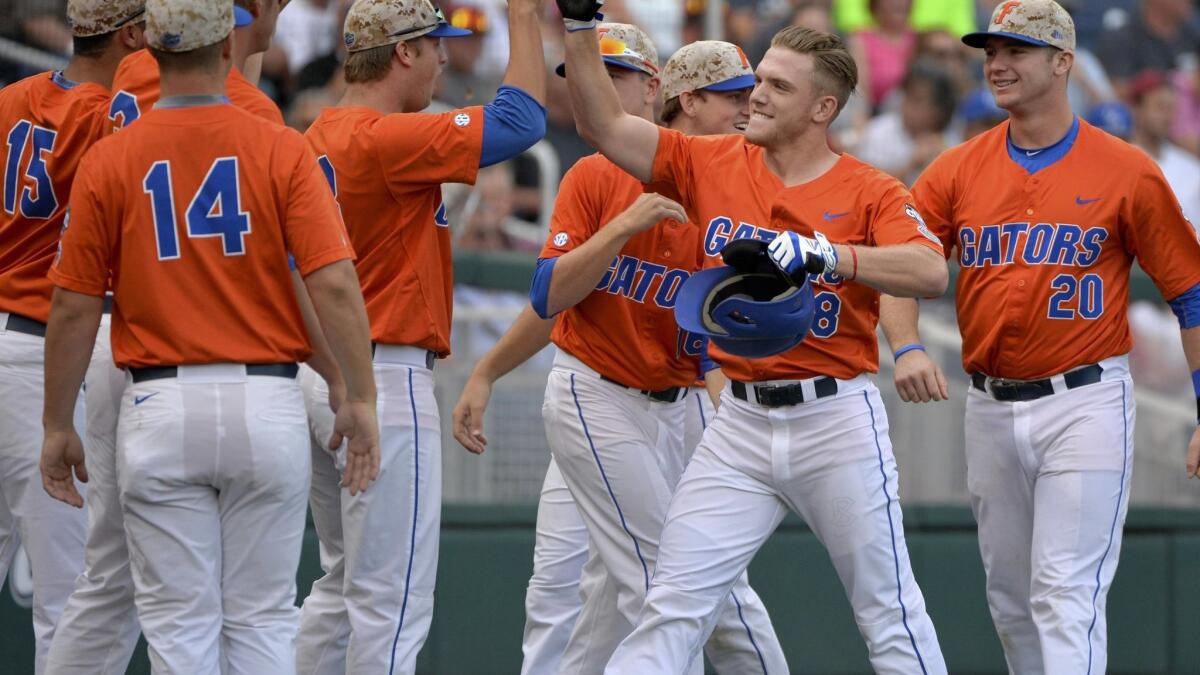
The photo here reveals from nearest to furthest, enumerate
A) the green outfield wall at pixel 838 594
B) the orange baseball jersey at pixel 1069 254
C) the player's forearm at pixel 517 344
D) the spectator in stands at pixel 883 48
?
the orange baseball jersey at pixel 1069 254, the player's forearm at pixel 517 344, the green outfield wall at pixel 838 594, the spectator in stands at pixel 883 48

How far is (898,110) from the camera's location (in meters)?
10.5

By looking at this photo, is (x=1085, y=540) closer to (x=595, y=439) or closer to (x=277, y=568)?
(x=595, y=439)

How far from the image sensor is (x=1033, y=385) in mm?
5152

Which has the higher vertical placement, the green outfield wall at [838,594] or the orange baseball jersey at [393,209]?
the orange baseball jersey at [393,209]

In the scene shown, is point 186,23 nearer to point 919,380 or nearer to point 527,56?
point 527,56

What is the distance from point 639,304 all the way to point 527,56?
37.5 inches

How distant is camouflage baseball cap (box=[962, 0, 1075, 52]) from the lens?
518 cm

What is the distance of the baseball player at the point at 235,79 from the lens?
4.41 meters

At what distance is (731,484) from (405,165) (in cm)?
130

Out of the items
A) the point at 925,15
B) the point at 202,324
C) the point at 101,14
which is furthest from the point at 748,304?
the point at 925,15

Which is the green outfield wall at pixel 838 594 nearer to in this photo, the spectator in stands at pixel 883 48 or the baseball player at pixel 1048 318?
the baseball player at pixel 1048 318

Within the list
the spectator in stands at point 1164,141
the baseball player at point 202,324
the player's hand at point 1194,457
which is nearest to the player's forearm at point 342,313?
the baseball player at point 202,324

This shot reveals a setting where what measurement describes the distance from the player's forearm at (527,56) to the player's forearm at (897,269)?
999mm

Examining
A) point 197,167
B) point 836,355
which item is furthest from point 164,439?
point 836,355
